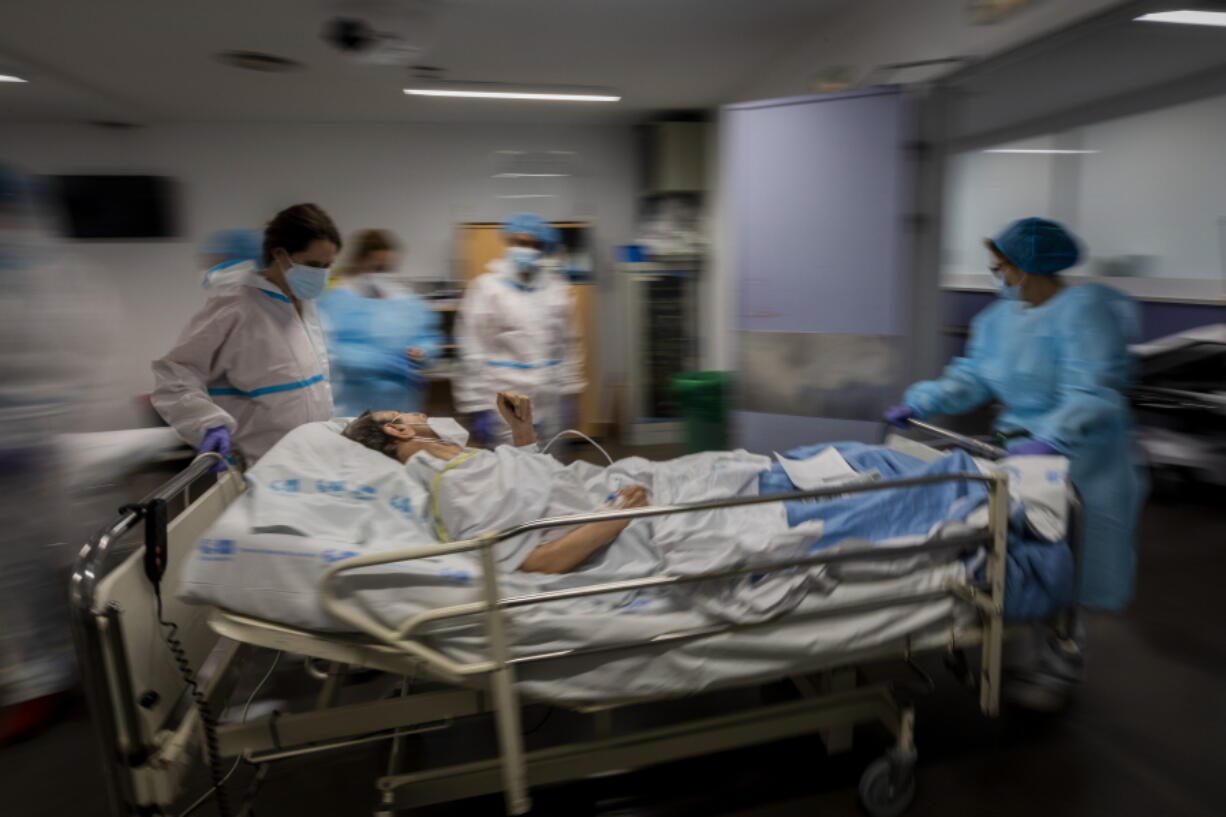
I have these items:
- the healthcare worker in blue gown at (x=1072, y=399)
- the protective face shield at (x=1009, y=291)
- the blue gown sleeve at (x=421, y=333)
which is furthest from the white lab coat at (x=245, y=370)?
the protective face shield at (x=1009, y=291)

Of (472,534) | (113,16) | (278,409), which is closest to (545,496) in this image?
(472,534)

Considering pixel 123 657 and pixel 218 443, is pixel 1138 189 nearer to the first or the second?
pixel 218 443

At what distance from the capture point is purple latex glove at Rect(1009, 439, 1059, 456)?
6.00 ft

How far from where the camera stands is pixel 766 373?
3.27 metres

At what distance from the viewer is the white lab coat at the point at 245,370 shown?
1982 mm

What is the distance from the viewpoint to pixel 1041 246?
6.67 feet

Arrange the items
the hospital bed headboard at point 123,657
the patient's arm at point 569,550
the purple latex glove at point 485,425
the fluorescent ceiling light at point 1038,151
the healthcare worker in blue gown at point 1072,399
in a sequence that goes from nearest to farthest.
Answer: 1. the hospital bed headboard at point 123,657
2. the patient's arm at point 569,550
3. the healthcare worker in blue gown at point 1072,399
4. the purple latex glove at point 485,425
5. the fluorescent ceiling light at point 1038,151

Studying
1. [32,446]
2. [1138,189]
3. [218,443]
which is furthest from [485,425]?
[1138,189]

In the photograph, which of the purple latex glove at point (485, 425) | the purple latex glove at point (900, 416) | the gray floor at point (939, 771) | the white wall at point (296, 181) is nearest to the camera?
the gray floor at point (939, 771)

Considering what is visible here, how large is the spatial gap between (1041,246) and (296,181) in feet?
16.9

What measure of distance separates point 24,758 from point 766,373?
117 inches

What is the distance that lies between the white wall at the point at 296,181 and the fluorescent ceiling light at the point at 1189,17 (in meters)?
3.78

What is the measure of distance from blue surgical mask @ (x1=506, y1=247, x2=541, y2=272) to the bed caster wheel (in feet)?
8.30

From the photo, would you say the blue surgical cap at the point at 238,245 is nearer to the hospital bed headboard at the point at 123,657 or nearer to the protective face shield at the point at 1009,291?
the hospital bed headboard at the point at 123,657
